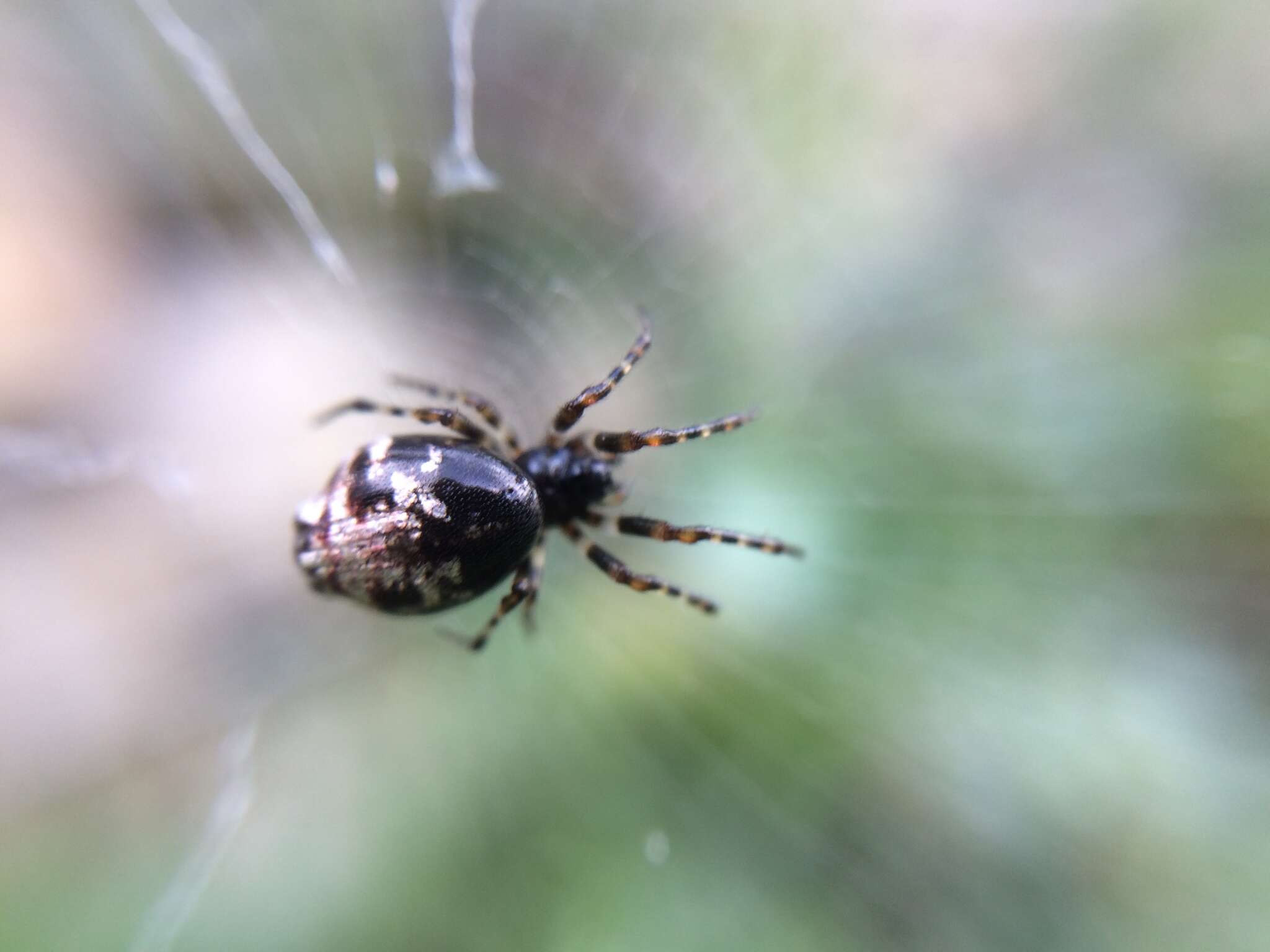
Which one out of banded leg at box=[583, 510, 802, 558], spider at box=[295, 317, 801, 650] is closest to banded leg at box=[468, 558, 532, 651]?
spider at box=[295, 317, 801, 650]

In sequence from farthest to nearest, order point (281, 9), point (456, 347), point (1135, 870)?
1. point (456, 347)
2. point (281, 9)
3. point (1135, 870)

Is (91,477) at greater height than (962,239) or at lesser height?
lesser

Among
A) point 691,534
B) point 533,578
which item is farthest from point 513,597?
point 691,534

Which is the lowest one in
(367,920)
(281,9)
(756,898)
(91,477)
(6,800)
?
(6,800)

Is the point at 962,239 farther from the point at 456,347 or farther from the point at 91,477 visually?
the point at 91,477

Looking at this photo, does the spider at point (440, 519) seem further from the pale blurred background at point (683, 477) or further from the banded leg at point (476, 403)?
the pale blurred background at point (683, 477)

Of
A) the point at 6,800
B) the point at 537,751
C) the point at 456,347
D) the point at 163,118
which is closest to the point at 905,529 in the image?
the point at 537,751

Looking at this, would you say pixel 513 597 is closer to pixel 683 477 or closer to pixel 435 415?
pixel 435 415
